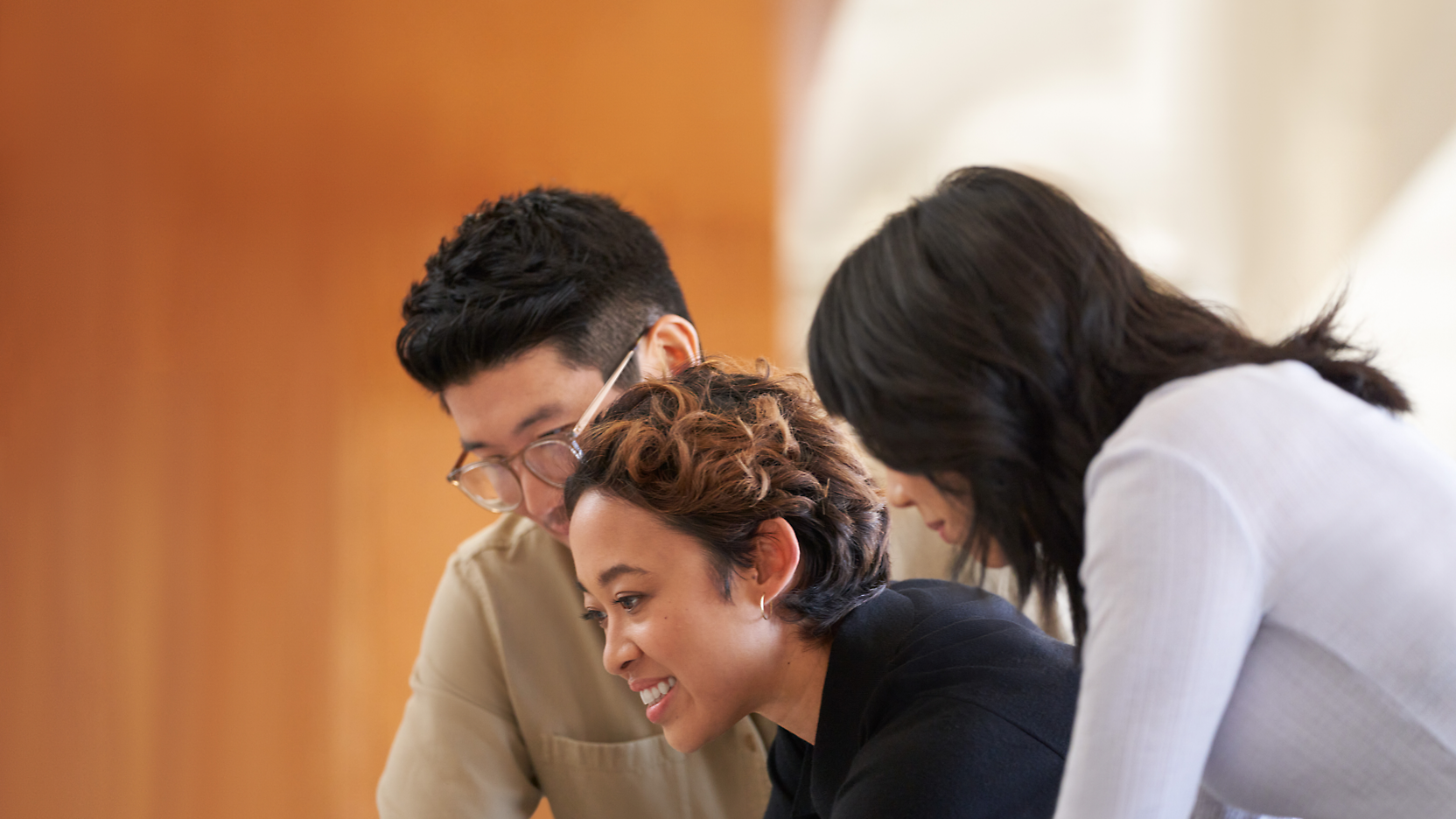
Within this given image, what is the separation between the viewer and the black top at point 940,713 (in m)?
0.97

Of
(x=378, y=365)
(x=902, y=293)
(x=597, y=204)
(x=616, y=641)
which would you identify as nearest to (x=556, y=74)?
(x=378, y=365)

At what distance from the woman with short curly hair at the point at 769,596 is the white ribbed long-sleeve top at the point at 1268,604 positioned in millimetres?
257

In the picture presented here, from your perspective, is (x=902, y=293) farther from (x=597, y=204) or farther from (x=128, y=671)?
(x=128, y=671)

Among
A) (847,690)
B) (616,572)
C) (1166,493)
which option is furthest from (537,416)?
(1166,493)

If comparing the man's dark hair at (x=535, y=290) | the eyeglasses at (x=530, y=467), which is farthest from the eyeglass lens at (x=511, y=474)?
the man's dark hair at (x=535, y=290)

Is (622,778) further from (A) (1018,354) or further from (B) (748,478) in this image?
(A) (1018,354)

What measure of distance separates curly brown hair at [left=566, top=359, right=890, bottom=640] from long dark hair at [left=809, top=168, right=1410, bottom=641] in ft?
0.91

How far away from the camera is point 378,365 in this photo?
264cm

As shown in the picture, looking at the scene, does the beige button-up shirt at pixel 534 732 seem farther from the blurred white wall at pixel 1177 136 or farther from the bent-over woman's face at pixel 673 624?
the blurred white wall at pixel 1177 136

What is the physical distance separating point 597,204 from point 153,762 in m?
1.74

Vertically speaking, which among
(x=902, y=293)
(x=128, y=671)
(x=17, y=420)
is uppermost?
(x=902, y=293)

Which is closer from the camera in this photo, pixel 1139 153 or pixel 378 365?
pixel 378 365

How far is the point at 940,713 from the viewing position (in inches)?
40.3

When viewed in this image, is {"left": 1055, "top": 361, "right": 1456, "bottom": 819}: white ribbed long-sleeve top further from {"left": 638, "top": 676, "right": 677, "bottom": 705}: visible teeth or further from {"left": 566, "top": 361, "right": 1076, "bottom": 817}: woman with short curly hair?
{"left": 638, "top": 676, "right": 677, "bottom": 705}: visible teeth
